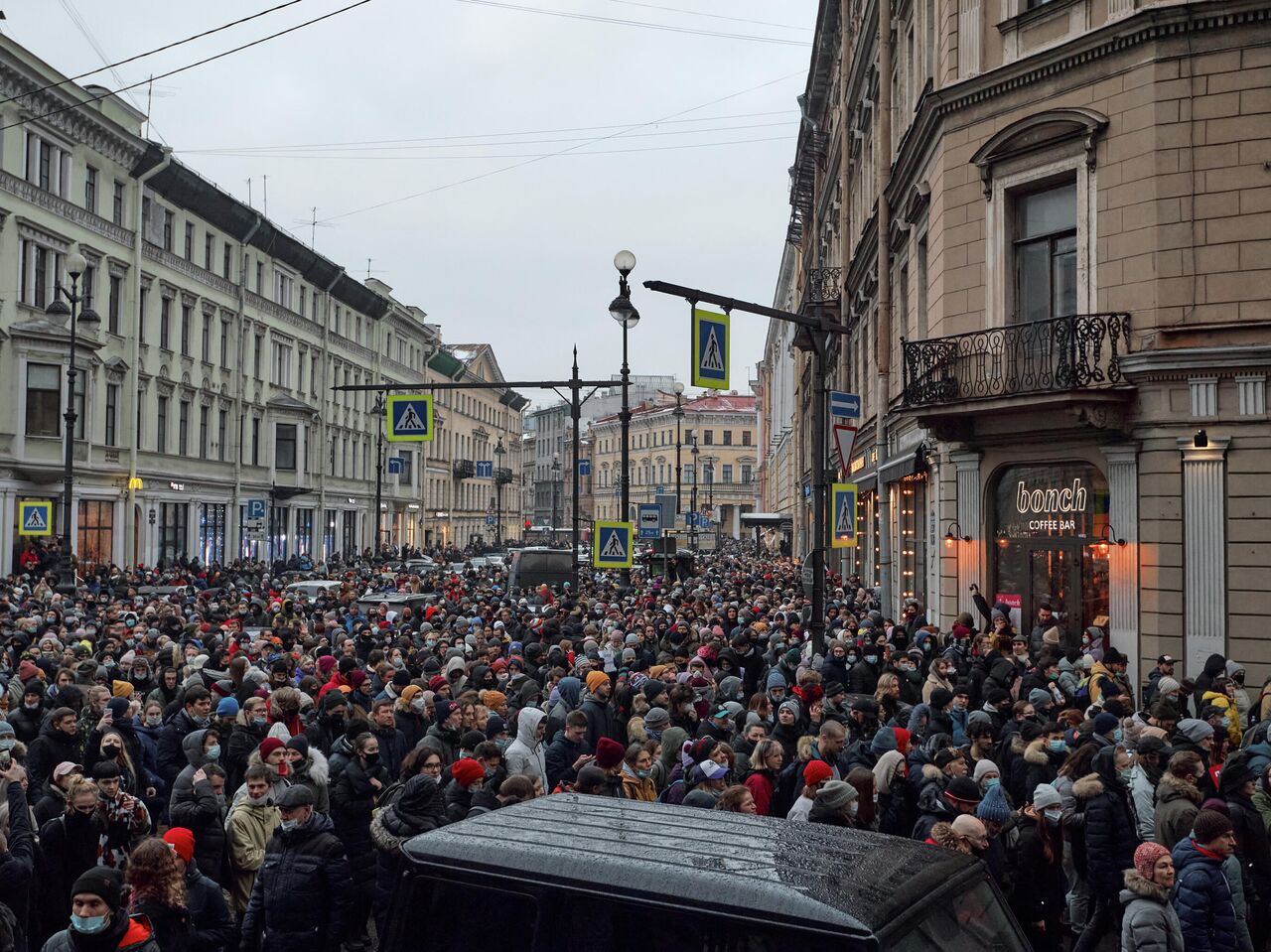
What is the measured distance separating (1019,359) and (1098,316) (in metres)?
1.43

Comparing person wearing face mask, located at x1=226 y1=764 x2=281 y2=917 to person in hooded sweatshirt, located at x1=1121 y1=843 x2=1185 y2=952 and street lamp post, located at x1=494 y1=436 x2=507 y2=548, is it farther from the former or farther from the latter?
street lamp post, located at x1=494 y1=436 x2=507 y2=548

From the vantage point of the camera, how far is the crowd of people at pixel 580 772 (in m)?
6.29

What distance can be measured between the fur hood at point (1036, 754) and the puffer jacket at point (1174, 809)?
44.3 inches

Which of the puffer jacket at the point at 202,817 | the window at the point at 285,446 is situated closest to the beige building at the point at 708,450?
the window at the point at 285,446

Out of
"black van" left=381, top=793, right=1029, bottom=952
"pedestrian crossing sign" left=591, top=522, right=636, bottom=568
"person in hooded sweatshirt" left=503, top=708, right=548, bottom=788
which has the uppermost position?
"pedestrian crossing sign" left=591, top=522, right=636, bottom=568

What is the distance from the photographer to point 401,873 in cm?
420

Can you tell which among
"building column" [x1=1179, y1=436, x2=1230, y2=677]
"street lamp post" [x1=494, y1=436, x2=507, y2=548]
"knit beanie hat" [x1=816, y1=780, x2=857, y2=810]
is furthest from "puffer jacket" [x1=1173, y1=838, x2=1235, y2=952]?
"street lamp post" [x1=494, y1=436, x2=507, y2=548]

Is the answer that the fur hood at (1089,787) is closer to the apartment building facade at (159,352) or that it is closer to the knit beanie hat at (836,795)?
the knit beanie hat at (836,795)

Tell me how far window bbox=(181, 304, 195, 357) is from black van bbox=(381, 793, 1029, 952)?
152 feet

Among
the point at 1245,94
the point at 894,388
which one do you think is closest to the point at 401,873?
the point at 1245,94

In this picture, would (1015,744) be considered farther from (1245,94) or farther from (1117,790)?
(1245,94)

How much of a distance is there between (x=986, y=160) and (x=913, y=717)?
34.2 feet

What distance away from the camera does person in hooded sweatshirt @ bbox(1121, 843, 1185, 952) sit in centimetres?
580

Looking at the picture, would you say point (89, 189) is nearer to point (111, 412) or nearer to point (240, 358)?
point (111, 412)
